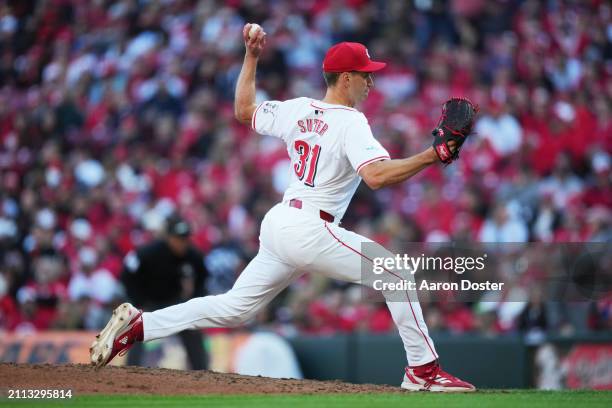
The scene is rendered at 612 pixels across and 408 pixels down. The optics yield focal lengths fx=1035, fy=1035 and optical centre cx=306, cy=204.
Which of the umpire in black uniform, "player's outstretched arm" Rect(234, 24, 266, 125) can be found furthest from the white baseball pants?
the umpire in black uniform

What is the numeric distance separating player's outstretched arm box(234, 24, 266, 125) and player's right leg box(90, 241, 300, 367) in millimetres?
861

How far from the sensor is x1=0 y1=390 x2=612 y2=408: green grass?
503cm

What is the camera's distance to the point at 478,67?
12711 millimetres

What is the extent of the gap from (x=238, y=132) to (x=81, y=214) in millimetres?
2182

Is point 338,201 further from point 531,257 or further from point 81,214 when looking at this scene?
point 81,214

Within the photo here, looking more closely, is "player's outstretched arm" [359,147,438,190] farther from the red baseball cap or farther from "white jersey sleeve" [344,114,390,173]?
the red baseball cap

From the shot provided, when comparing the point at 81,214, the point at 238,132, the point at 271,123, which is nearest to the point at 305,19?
the point at 238,132

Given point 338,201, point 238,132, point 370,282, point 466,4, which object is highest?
point 466,4

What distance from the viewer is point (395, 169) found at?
16.8 feet

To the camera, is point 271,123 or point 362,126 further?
point 271,123

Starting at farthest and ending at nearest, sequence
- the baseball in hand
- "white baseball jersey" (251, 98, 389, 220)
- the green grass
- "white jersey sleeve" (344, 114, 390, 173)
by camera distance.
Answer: the baseball in hand → "white baseball jersey" (251, 98, 389, 220) → "white jersey sleeve" (344, 114, 390, 173) → the green grass

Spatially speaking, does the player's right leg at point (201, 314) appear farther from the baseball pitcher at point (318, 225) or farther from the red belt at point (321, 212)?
the red belt at point (321, 212)

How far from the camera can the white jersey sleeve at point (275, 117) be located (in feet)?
18.7

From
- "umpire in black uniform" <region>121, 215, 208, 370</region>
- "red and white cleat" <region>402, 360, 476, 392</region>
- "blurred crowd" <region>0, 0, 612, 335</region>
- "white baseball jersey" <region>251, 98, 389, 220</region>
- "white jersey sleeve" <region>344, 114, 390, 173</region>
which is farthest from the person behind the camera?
"blurred crowd" <region>0, 0, 612, 335</region>
